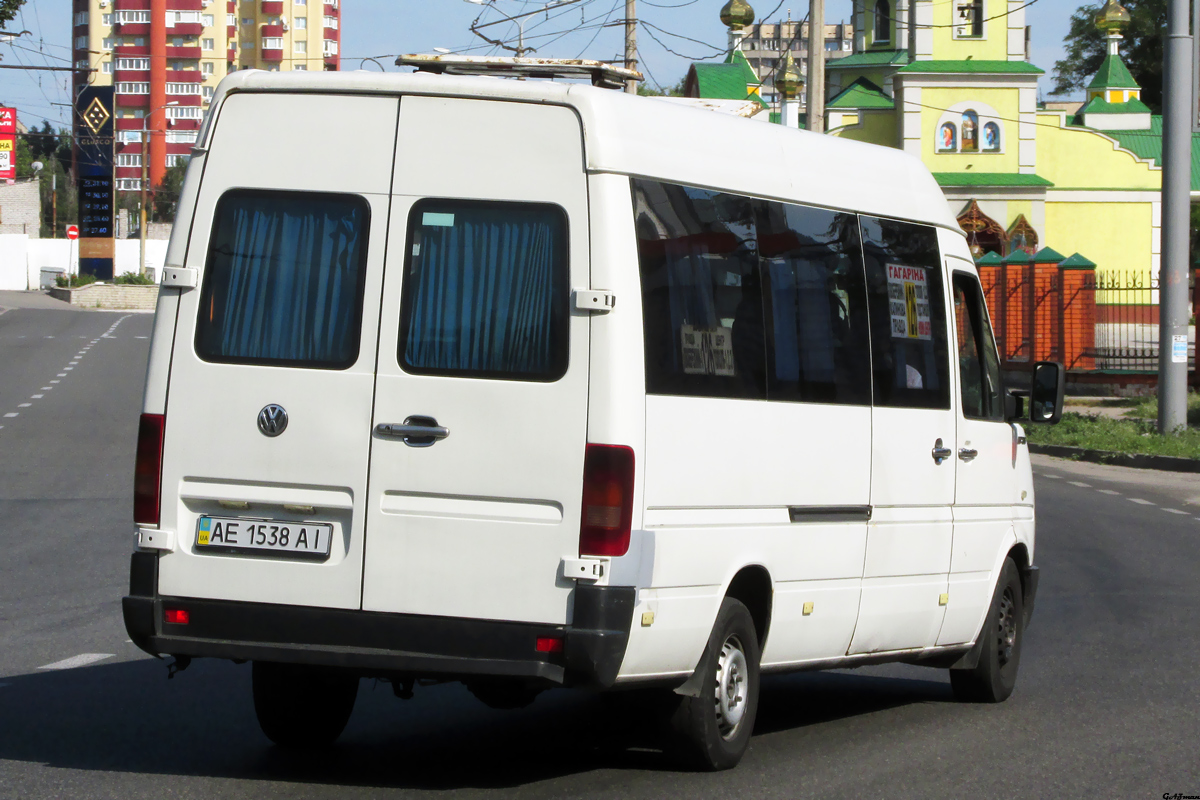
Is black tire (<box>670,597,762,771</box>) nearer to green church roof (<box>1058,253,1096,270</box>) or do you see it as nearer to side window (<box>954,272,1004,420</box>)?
side window (<box>954,272,1004,420</box>)

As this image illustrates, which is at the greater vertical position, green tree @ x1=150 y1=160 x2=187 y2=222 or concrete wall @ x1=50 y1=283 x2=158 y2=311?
Answer: green tree @ x1=150 y1=160 x2=187 y2=222

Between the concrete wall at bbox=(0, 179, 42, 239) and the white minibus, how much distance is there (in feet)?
378

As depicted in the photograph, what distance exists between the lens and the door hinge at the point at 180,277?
599 centimetres

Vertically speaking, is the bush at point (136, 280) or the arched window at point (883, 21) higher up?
the arched window at point (883, 21)

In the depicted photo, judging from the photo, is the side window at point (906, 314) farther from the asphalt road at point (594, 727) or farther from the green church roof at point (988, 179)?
the green church roof at point (988, 179)

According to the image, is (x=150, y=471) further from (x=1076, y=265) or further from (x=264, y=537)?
(x=1076, y=265)

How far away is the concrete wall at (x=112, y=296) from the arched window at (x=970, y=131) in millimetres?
35548

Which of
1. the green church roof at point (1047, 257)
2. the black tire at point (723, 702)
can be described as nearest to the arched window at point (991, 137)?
the green church roof at point (1047, 257)

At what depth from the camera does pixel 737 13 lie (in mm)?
67938

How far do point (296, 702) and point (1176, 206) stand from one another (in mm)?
20460

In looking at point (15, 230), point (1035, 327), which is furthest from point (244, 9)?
point (1035, 327)

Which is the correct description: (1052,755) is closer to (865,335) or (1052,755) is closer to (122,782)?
(865,335)

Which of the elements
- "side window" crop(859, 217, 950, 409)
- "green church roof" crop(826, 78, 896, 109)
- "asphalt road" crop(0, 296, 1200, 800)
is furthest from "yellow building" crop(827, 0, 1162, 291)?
"side window" crop(859, 217, 950, 409)

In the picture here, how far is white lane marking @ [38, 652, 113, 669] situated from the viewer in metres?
8.41
